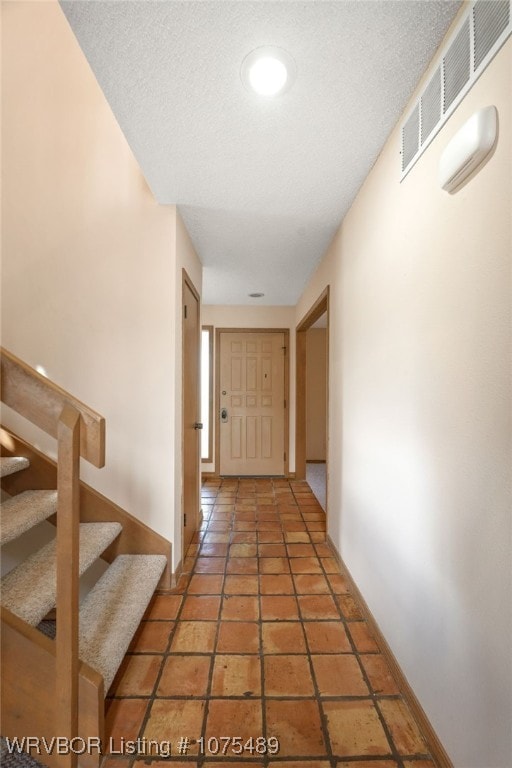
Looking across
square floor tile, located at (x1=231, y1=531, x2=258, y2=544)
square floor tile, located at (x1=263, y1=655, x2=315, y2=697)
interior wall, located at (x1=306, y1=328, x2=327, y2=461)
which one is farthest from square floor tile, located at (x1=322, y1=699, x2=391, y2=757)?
interior wall, located at (x1=306, y1=328, x2=327, y2=461)

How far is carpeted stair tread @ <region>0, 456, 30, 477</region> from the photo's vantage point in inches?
67.7

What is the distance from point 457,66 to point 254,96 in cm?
70

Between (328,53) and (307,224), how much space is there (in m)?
1.32

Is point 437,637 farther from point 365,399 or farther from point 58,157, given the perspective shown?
point 58,157

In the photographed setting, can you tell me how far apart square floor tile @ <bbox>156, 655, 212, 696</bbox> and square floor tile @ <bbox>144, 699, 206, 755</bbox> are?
0.05 metres

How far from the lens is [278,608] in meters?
2.04

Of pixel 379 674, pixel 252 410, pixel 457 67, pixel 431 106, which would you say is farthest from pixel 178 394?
pixel 252 410

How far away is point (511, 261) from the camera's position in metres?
0.87

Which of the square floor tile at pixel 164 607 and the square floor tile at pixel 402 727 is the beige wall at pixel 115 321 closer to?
the square floor tile at pixel 164 607

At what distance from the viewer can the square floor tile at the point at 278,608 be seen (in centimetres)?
197

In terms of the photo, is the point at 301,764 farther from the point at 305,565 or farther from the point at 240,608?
the point at 305,565

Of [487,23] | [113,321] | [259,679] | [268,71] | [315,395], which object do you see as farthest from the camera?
[315,395]

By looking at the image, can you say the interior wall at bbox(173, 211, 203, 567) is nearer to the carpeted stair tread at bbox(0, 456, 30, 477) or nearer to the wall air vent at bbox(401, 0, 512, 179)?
the carpeted stair tread at bbox(0, 456, 30, 477)

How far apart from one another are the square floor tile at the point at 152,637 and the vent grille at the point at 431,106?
2365mm
